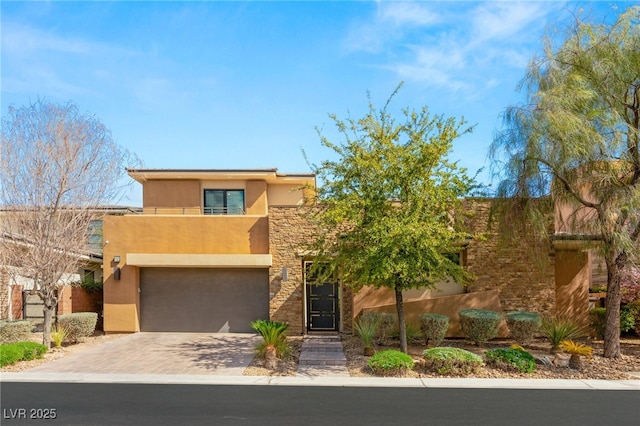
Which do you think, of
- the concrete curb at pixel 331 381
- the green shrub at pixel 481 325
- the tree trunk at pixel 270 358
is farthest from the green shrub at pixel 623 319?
the tree trunk at pixel 270 358

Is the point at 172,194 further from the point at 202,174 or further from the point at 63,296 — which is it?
the point at 63,296

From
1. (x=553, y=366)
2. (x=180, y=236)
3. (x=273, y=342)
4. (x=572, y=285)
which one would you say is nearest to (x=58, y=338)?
(x=180, y=236)

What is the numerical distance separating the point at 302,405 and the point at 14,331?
9945 millimetres

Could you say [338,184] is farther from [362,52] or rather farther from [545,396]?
[545,396]

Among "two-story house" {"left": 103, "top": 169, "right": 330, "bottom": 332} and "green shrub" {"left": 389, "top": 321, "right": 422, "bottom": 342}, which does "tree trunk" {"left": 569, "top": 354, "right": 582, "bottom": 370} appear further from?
"two-story house" {"left": 103, "top": 169, "right": 330, "bottom": 332}

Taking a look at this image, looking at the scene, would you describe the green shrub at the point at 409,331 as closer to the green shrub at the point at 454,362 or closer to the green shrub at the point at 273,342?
the green shrub at the point at 454,362

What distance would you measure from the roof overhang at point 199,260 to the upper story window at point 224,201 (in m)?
4.32

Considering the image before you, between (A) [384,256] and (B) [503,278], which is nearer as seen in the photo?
(A) [384,256]

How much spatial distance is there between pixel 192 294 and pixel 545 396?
11839mm

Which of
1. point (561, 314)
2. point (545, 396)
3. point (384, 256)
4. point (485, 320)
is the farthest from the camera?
point (561, 314)

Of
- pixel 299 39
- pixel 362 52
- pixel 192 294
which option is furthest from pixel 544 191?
pixel 192 294

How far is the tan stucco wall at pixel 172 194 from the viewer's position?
799 inches

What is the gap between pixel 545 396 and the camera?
9227 mm

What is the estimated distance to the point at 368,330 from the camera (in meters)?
13.0
